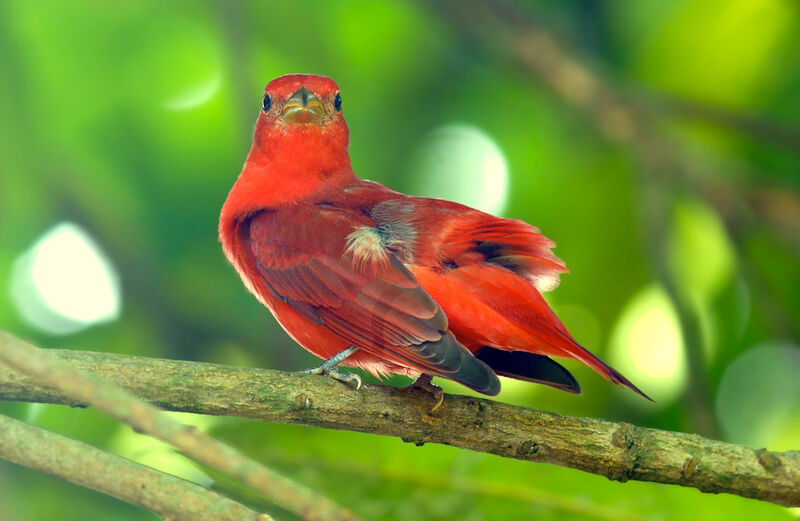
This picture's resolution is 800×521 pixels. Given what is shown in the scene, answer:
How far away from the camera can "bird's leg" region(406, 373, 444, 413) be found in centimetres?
→ 193

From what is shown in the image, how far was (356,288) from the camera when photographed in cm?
198

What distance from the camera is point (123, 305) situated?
336 cm

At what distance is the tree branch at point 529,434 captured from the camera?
1818mm

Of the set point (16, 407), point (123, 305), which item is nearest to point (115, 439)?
point (123, 305)

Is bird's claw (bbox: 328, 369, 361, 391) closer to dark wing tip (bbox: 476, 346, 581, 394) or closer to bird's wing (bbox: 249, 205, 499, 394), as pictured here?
bird's wing (bbox: 249, 205, 499, 394)

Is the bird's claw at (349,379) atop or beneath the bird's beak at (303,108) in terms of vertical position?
beneath

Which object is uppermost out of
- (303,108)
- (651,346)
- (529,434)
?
(651,346)

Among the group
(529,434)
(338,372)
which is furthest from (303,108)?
(529,434)

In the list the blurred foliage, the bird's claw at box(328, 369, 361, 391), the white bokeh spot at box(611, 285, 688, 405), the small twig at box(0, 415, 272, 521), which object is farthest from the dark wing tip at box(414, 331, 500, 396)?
the white bokeh spot at box(611, 285, 688, 405)

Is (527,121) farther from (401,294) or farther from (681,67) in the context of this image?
(401,294)

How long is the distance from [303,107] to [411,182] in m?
1.52

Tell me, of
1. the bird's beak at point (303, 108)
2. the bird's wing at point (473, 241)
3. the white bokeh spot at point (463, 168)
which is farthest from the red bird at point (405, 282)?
the white bokeh spot at point (463, 168)

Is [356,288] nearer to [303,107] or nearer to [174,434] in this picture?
[303,107]

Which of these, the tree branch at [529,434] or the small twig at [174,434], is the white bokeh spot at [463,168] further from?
the small twig at [174,434]
